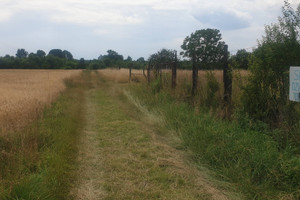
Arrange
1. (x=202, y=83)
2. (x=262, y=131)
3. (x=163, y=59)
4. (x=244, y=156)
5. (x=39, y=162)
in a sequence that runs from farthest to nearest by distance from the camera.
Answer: (x=163, y=59) < (x=202, y=83) < (x=262, y=131) < (x=39, y=162) < (x=244, y=156)

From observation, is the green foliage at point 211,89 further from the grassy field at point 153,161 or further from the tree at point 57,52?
the tree at point 57,52

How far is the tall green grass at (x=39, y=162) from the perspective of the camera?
13.3ft

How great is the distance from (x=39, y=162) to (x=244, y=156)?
365 centimetres

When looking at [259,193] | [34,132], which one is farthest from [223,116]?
[34,132]

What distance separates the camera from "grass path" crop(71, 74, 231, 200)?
14.8 ft

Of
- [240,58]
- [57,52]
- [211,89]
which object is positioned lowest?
→ [211,89]

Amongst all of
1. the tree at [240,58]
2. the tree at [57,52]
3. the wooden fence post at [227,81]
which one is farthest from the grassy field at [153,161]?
the tree at [57,52]

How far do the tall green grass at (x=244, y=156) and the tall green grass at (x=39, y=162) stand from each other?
2.54 m

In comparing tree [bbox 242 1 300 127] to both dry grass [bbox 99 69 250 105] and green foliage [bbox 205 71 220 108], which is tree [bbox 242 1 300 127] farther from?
green foliage [bbox 205 71 220 108]

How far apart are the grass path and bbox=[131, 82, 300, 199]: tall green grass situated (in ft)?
1.33

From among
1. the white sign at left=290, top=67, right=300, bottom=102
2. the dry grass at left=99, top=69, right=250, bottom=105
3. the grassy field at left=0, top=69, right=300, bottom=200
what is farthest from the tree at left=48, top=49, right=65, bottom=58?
the white sign at left=290, top=67, right=300, bottom=102

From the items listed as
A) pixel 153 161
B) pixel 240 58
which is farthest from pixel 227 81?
pixel 153 161

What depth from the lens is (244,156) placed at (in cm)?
517

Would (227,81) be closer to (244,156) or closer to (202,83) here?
(202,83)
